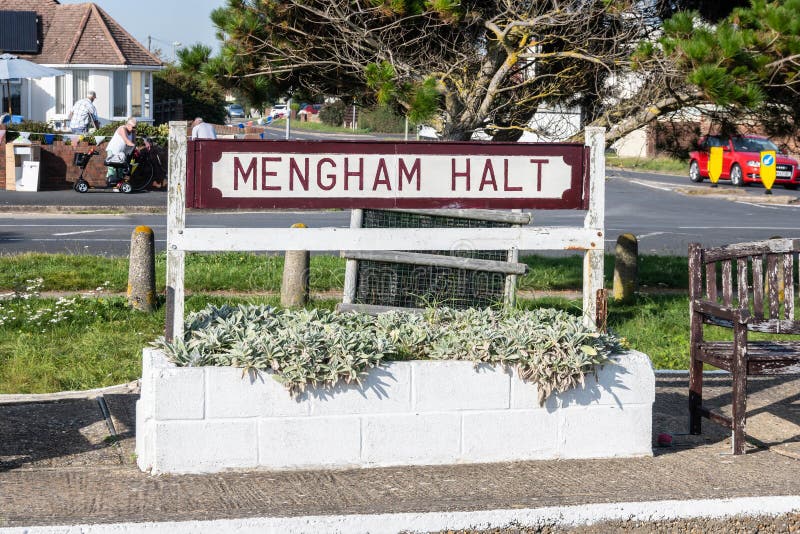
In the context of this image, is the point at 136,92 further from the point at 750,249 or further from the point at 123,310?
the point at 750,249

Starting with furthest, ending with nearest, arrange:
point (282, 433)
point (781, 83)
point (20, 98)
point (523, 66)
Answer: point (20, 98)
point (523, 66)
point (781, 83)
point (282, 433)

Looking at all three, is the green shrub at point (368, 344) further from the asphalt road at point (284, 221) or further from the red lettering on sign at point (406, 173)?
the asphalt road at point (284, 221)

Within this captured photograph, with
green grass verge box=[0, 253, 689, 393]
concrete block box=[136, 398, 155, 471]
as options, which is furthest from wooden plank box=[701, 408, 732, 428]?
concrete block box=[136, 398, 155, 471]

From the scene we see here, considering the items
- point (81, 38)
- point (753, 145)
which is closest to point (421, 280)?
point (753, 145)

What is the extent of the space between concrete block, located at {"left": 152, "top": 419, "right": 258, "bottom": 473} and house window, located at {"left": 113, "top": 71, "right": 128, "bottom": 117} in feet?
123

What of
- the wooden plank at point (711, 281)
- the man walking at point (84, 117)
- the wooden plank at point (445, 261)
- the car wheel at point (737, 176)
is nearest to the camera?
the wooden plank at point (711, 281)

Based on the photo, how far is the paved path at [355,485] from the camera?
493 cm

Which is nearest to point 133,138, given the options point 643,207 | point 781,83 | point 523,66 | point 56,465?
point 643,207

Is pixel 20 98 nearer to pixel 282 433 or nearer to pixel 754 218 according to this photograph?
pixel 754 218

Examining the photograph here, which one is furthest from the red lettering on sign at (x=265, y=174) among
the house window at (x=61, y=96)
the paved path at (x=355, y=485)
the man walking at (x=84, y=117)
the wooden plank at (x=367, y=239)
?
the house window at (x=61, y=96)

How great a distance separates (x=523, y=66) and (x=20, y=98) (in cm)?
3343

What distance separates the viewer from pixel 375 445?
566 cm

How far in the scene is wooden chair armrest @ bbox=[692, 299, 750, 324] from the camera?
601 centimetres

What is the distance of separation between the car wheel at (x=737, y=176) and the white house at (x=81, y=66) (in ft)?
68.4
